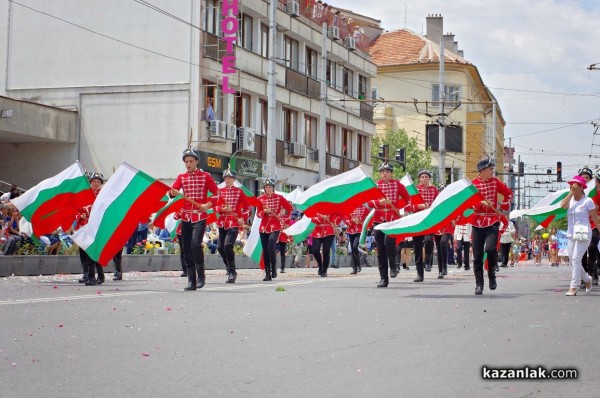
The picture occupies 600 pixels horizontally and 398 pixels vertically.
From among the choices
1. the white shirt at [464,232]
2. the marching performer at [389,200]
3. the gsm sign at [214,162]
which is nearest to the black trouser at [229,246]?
the marching performer at [389,200]

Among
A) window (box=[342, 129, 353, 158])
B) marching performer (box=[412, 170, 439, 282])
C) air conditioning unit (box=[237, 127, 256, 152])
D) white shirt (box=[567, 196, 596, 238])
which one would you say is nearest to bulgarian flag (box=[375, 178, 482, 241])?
white shirt (box=[567, 196, 596, 238])

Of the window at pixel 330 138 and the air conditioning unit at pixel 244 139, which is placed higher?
the window at pixel 330 138

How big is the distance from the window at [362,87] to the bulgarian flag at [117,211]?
46.5m

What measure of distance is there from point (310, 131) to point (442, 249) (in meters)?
32.0

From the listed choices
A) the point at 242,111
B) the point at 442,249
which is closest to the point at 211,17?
the point at 242,111

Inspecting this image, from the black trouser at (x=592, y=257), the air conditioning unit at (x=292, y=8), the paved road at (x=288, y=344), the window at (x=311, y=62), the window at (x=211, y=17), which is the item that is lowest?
the paved road at (x=288, y=344)

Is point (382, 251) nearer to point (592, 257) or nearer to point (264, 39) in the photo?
point (592, 257)

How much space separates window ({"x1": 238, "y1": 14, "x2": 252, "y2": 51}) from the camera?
4709 cm

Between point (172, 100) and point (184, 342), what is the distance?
110 feet

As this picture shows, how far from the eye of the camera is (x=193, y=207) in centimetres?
1730

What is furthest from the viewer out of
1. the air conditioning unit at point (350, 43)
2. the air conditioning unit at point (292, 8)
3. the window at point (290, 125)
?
the air conditioning unit at point (350, 43)

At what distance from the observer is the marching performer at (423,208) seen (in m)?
21.3

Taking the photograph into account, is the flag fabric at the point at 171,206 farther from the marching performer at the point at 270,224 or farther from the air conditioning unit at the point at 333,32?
the air conditioning unit at the point at 333,32

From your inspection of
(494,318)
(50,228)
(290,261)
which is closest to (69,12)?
(290,261)
